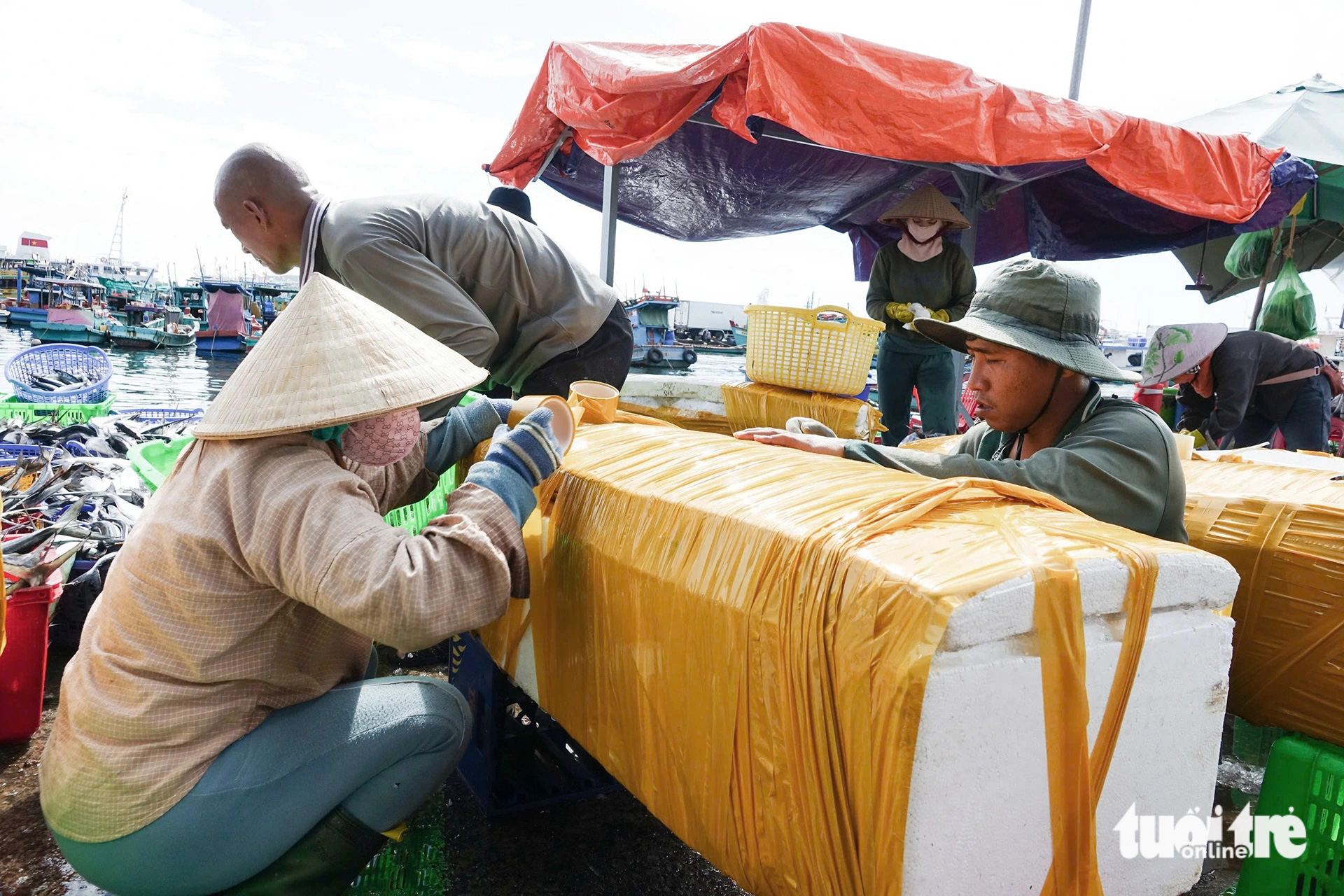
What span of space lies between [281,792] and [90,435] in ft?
15.8

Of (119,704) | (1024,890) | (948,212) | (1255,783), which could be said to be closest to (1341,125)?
(948,212)

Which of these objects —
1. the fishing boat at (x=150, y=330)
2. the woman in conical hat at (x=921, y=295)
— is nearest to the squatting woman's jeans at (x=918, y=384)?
the woman in conical hat at (x=921, y=295)

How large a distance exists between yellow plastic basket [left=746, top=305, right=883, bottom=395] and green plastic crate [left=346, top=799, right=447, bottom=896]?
2604 mm

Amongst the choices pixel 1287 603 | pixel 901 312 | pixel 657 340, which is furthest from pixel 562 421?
pixel 657 340

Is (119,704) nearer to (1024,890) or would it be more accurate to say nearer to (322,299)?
(322,299)

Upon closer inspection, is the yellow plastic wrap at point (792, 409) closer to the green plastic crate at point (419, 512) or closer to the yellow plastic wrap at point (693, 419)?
the yellow plastic wrap at point (693, 419)

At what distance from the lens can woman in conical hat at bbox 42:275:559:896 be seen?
1.16 meters

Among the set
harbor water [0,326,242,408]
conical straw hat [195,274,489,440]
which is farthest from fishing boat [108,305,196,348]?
conical straw hat [195,274,489,440]

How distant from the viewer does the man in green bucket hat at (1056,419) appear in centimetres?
149

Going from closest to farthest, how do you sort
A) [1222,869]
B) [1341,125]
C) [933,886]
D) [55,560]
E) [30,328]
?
[933,886] < [1222,869] < [55,560] < [1341,125] < [30,328]

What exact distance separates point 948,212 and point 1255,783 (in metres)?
3.05

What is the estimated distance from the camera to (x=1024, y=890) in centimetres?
93

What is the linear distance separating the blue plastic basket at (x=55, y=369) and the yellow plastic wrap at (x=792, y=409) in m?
5.92

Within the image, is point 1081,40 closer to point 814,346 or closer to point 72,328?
point 814,346
